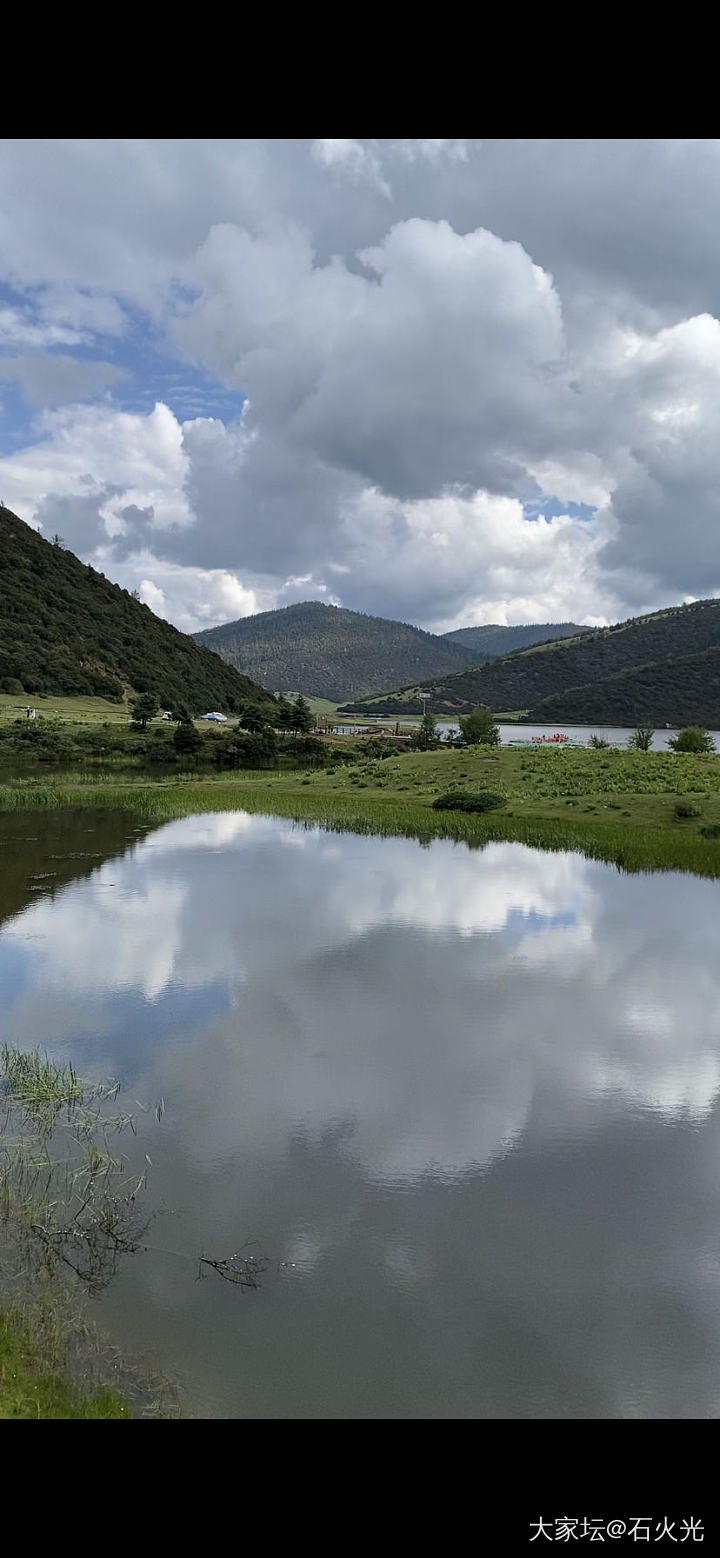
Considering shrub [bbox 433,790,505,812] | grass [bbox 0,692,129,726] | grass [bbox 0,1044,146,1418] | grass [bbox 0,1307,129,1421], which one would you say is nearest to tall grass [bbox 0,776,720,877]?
shrub [bbox 433,790,505,812]

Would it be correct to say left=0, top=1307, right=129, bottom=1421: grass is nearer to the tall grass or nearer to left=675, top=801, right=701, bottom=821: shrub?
the tall grass

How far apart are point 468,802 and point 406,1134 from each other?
46.7 metres

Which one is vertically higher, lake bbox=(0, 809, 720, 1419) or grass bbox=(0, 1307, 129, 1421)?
grass bbox=(0, 1307, 129, 1421)

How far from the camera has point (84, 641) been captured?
151250 millimetres

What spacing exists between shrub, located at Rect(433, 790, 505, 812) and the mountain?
275 feet

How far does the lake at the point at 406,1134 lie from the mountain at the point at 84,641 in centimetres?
10879

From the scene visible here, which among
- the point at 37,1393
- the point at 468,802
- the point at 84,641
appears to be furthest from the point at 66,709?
the point at 37,1393

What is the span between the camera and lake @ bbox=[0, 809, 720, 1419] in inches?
380

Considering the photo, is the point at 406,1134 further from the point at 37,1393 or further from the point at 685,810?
the point at 685,810

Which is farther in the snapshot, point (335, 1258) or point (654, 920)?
point (654, 920)

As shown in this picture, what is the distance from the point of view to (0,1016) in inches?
810

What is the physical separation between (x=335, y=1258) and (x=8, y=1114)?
7399mm

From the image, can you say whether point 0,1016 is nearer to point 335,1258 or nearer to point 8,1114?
point 8,1114
